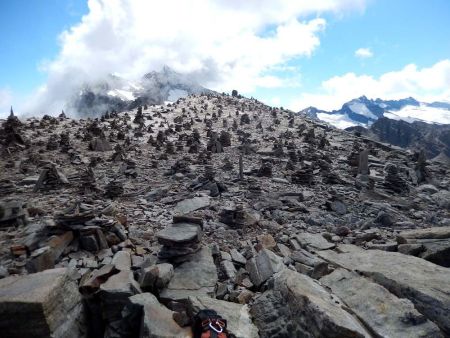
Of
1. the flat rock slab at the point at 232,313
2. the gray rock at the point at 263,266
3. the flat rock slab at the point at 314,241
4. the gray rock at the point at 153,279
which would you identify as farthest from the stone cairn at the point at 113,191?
the flat rock slab at the point at 232,313

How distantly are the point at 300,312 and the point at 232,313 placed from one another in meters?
1.42

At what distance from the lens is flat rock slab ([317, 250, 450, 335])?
228 inches

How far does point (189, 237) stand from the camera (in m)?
8.61

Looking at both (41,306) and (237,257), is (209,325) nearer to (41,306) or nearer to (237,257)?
(41,306)

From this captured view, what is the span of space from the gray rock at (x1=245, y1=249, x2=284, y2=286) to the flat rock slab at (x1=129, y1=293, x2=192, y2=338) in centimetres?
257

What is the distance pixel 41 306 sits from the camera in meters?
5.70

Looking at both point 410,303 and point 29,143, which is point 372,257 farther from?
point 29,143

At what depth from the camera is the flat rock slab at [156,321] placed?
18.8 ft

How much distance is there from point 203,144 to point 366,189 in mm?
15175

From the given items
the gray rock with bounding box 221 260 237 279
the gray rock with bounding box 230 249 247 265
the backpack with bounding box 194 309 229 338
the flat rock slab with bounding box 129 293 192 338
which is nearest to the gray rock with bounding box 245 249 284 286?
the gray rock with bounding box 230 249 247 265

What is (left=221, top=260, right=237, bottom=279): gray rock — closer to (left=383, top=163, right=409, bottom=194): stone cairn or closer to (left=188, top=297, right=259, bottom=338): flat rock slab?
(left=188, top=297, right=259, bottom=338): flat rock slab

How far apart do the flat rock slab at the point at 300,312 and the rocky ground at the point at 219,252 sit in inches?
1.0

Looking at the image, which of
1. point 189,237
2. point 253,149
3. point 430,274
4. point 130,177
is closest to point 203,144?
point 253,149

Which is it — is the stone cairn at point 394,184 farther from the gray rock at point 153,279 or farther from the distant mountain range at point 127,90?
the distant mountain range at point 127,90
